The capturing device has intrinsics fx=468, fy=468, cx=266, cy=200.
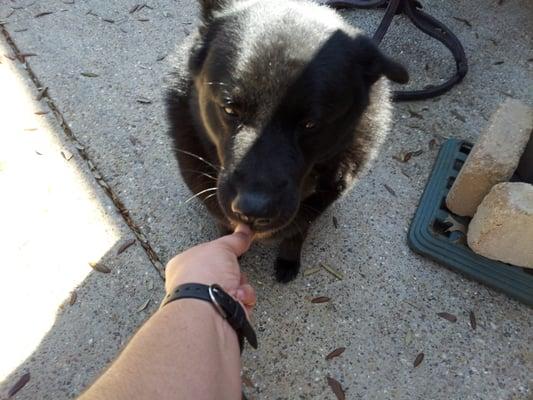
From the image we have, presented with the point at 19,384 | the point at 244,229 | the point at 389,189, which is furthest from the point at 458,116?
the point at 19,384

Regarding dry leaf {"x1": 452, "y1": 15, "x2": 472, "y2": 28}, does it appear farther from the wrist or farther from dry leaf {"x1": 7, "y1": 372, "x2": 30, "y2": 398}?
dry leaf {"x1": 7, "y1": 372, "x2": 30, "y2": 398}

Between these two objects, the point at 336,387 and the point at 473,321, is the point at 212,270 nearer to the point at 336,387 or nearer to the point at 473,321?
the point at 336,387

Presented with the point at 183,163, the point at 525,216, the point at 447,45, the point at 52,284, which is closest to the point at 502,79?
the point at 447,45

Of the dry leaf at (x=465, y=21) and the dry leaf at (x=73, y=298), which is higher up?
the dry leaf at (x=465, y=21)

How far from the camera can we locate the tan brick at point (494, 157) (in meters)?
2.25

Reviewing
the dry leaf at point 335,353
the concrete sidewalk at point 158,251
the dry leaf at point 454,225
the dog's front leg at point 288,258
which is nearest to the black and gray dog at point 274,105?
the dog's front leg at point 288,258

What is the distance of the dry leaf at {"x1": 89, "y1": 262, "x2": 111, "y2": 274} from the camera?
222cm

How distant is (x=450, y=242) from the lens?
2.39 metres

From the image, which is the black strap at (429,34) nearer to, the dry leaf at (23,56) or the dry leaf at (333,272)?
the dry leaf at (333,272)

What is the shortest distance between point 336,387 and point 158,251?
104 cm

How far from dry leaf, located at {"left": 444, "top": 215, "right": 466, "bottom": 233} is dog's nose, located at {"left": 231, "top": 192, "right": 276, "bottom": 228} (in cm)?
130

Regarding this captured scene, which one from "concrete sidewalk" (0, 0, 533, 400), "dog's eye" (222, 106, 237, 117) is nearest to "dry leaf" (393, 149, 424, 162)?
"concrete sidewalk" (0, 0, 533, 400)

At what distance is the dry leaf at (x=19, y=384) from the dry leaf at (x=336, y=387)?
1.23 m

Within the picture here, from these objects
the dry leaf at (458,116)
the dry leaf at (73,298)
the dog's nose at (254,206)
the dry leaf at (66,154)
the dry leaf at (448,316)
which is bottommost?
the dry leaf at (73,298)
